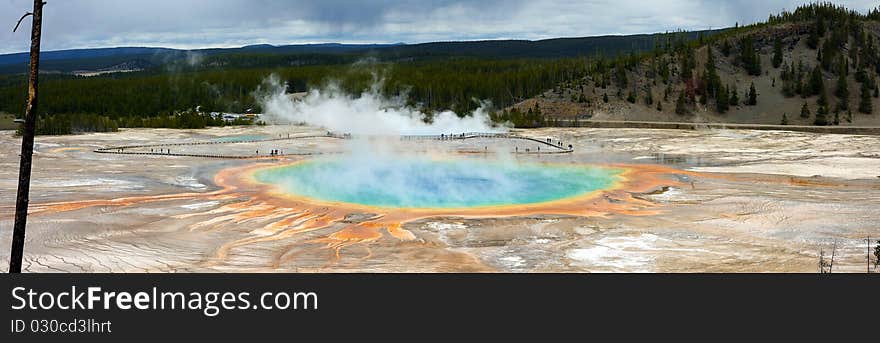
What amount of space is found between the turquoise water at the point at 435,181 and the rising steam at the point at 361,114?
17659 mm

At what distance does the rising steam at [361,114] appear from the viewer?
50.2 metres

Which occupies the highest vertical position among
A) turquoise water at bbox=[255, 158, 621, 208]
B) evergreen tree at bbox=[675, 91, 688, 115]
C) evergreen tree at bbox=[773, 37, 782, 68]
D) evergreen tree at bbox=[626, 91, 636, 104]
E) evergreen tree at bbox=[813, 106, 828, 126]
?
evergreen tree at bbox=[773, 37, 782, 68]

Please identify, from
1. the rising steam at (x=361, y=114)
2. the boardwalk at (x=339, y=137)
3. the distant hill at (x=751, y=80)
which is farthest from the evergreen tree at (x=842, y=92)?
the boardwalk at (x=339, y=137)

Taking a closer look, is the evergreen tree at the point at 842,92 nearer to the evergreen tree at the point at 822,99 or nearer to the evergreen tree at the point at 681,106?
the evergreen tree at the point at 822,99

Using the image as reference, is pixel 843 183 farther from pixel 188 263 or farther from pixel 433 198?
pixel 188 263

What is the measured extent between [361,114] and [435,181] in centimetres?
3302

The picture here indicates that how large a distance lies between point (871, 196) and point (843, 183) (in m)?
2.86

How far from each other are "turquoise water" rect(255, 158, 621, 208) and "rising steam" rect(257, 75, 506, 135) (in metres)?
17.7

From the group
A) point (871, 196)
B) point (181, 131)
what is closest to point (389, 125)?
point (181, 131)

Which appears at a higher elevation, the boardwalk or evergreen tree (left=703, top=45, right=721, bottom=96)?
evergreen tree (left=703, top=45, right=721, bottom=96)

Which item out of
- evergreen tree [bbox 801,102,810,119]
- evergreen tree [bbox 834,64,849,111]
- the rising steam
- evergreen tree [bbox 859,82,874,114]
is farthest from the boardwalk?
evergreen tree [bbox 859,82,874,114]

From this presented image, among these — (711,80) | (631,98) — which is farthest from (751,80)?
(631,98)

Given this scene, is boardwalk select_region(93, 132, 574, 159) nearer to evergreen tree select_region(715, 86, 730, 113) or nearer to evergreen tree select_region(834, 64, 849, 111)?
evergreen tree select_region(715, 86, 730, 113)

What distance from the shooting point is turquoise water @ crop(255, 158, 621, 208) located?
20.5 metres
